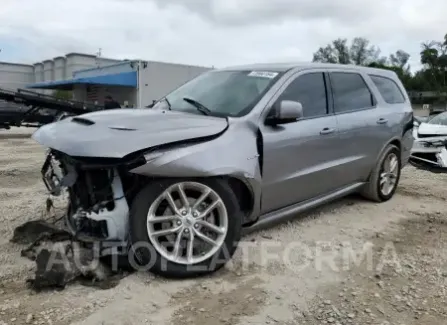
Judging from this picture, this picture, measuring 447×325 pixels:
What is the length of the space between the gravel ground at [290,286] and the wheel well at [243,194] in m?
0.42

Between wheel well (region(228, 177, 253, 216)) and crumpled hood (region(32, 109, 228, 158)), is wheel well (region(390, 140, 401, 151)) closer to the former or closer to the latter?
wheel well (region(228, 177, 253, 216))

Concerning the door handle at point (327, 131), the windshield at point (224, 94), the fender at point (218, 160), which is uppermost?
the windshield at point (224, 94)

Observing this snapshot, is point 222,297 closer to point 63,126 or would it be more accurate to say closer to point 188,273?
point 188,273

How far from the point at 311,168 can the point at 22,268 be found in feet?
8.90

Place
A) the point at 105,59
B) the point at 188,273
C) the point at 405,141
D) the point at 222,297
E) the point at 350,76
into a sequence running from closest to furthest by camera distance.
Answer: the point at 222,297 < the point at 188,273 < the point at 350,76 < the point at 405,141 < the point at 105,59

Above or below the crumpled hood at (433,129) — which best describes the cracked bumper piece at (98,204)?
below

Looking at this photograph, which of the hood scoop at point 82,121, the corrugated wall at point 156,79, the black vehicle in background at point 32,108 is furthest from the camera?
the corrugated wall at point 156,79

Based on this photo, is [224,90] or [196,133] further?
[224,90]

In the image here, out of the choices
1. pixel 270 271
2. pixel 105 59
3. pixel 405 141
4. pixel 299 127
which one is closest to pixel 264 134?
pixel 299 127

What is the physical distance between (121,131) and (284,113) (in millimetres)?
1388

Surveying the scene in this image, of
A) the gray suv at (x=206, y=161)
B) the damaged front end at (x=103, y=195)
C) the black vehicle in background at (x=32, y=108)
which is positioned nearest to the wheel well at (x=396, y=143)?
the gray suv at (x=206, y=161)

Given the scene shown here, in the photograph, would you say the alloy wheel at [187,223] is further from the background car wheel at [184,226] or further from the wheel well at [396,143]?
the wheel well at [396,143]

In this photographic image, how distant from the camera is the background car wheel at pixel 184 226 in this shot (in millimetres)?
3381

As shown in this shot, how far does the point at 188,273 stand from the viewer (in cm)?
347
